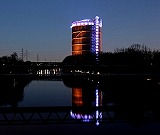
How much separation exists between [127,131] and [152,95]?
65.8ft

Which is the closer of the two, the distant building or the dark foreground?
the dark foreground

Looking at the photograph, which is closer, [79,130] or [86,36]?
[79,130]

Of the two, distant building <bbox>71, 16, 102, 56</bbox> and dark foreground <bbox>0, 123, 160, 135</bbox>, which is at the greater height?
distant building <bbox>71, 16, 102, 56</bbox>

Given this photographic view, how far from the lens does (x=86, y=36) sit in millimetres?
161750

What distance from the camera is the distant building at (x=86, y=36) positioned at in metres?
160

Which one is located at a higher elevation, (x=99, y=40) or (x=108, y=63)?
(x=99, y=40)

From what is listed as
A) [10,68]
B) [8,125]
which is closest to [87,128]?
[8,125]

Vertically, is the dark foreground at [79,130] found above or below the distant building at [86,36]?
below

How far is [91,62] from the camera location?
114 meters

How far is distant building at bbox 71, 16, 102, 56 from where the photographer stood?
15962 cm

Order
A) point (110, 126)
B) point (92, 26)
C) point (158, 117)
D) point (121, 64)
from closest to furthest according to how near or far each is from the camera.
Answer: point (110, 126) < point (158, 117) < point (121, 64) < point (92, 26)

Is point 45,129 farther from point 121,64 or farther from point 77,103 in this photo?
point 121,64

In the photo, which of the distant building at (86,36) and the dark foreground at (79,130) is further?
the distant building at (86,36)

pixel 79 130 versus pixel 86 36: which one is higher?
pixel 86 36
